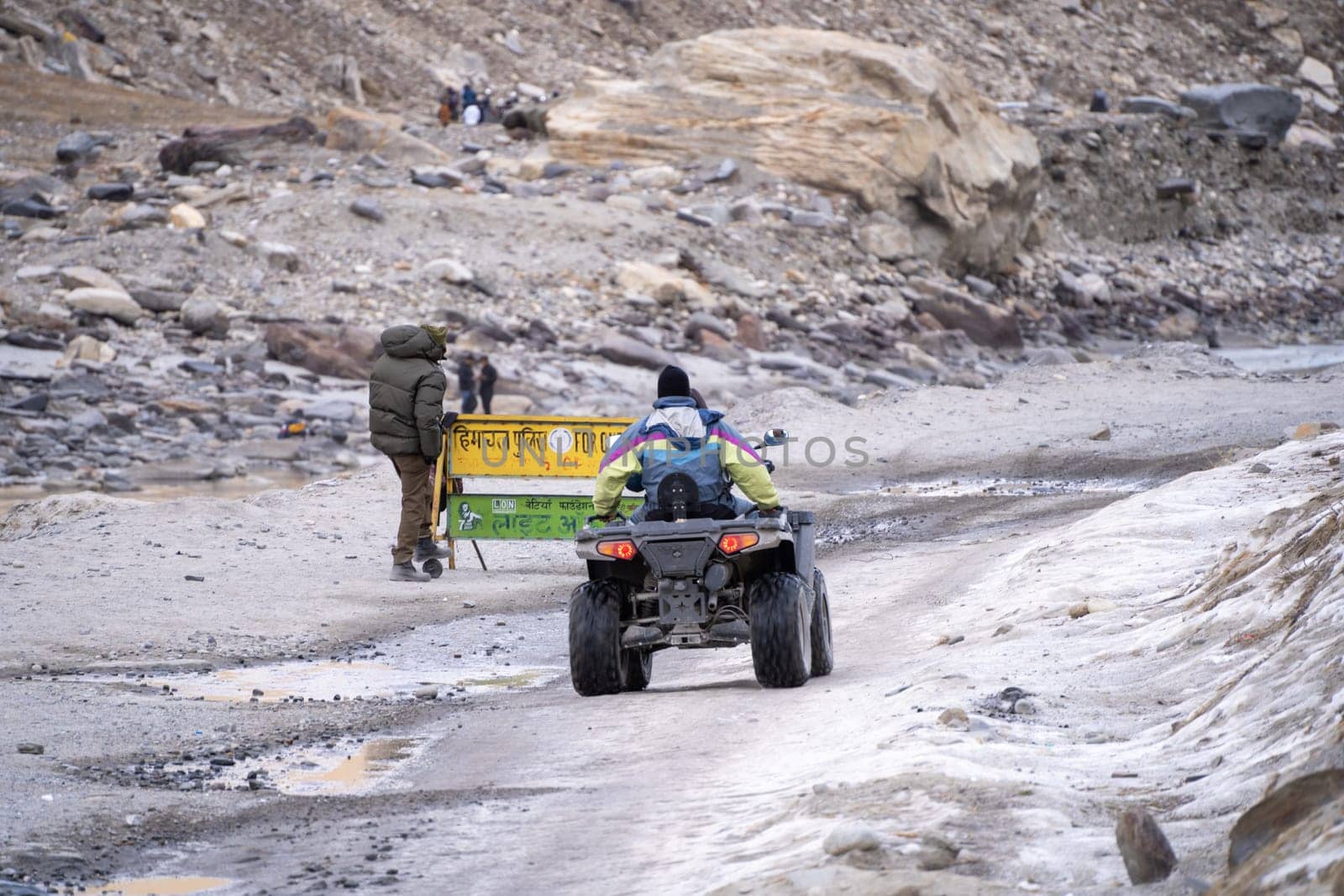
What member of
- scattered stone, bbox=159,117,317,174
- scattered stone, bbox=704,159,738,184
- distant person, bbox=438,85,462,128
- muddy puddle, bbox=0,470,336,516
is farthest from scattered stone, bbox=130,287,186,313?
distant person, bbox=438,85,462,128

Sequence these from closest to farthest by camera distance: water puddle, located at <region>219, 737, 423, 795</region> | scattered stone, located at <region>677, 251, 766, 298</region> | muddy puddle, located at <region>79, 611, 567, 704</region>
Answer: water puddle, located at <region>219, 737, 423, 795</region>, muddy puddle, located at <region>79, 611, 567, 704</region>, scattered stone, located at <region>677, 251, 766, 298</region>

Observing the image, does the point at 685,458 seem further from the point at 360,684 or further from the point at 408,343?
the point at 408,343

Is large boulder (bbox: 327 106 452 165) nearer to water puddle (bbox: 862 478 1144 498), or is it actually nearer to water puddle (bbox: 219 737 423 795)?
water puddle (bbox: 862 478 1144 498)

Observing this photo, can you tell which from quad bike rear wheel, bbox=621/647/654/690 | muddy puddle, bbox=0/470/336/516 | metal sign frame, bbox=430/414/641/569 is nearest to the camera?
quad bike rear wheel, bbox=621/647/654/690

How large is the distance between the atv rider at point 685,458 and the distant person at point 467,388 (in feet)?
53.3

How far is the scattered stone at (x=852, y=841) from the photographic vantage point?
4.79 metres

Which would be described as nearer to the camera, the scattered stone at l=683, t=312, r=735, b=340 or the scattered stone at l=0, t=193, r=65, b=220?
the scattered stone at l=683, t=312, r=735, b=340

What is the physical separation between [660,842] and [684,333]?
26492 mm

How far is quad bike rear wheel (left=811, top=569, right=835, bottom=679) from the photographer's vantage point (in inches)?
336

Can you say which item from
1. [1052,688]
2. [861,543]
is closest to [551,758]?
[1052,688]

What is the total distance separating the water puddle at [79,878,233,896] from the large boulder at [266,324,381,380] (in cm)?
2308

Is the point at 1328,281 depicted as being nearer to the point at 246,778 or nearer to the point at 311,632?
the point at 311,632

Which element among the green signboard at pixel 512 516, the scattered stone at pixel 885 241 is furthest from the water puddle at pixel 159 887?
the scattered stone at pixel 885 241

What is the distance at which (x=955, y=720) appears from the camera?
6.39m
